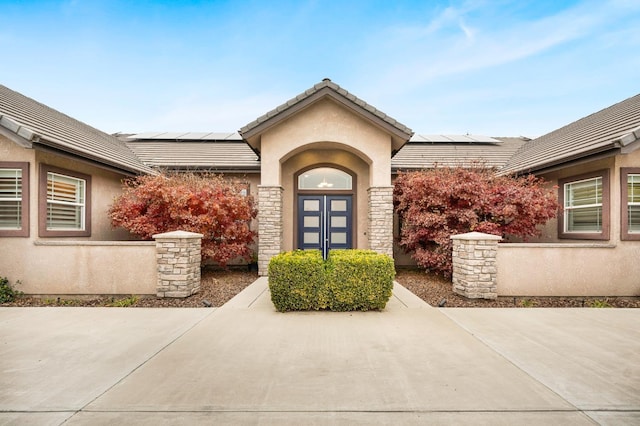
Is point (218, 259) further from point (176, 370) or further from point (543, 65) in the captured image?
point (543, 65)

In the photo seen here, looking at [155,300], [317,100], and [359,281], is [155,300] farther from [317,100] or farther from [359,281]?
[317,100]

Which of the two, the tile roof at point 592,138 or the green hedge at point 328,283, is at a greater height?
the tile roof at point 592,138

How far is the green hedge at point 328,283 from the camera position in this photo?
6203mm

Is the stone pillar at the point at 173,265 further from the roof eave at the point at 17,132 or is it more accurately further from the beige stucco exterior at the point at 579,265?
the beige stucco exterior at the point at 579,265

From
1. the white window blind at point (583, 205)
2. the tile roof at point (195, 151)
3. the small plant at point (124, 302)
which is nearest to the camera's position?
the small plant at point (124, 302)

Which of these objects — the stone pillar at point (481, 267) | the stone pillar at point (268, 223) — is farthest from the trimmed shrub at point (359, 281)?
the stone pillar at point (268, 223)

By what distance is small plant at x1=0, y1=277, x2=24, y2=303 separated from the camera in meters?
7.25

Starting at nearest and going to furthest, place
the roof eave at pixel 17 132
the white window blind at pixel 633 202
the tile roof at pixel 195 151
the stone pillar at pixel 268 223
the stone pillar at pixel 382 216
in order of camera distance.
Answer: the roof eave at pixel 17 132 → the white window blind at pixel 633 202 → the stone pillar at pixel 268 223 → the stone pillar at pixel 382 216 → the tile roof at pixel 195 151

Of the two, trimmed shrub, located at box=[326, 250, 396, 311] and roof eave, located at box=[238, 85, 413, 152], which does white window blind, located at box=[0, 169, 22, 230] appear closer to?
roof eave, located at box=[238, 85, 413, 152]

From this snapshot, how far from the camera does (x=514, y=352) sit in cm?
435

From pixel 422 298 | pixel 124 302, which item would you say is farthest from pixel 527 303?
pixel 124 302

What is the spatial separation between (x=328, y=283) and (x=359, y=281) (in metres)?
0.59

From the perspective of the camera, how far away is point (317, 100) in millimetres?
9773

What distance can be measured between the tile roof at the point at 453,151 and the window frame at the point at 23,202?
10560 mm
